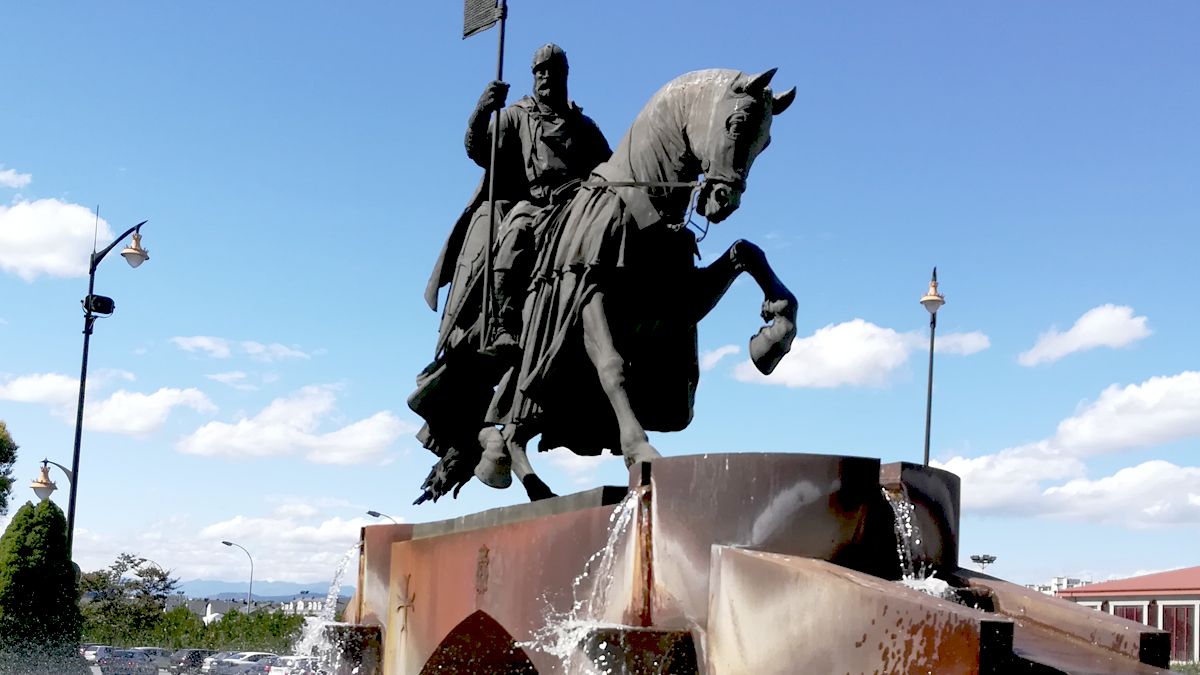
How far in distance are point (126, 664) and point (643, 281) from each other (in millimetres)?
34694

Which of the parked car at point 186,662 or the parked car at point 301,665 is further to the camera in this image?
the parked car at point 186,662

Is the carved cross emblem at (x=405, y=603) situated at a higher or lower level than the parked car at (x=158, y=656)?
higher

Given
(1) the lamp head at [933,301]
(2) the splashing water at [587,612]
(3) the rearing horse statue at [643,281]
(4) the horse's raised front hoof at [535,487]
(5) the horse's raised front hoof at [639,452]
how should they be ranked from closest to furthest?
1. (2) the splashing water at [587,612]
2. (5) the horse's raised front hoof at [639,452]
3. (3) the rearing horse statue at [643,281]
4. (4) the horse's raised front hoof at [535,487]
5. (1) the lamp head at [933,301]

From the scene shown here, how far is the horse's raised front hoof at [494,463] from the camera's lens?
29.0 ft

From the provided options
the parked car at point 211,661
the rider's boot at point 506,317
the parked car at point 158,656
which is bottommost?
the parked car at point 158,656

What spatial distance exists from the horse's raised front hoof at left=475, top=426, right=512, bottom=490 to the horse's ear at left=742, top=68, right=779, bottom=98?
2.72 meters

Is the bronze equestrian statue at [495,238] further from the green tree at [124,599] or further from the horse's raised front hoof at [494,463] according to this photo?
the green tree at [124,599]

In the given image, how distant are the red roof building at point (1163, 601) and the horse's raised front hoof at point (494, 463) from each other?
4662cm

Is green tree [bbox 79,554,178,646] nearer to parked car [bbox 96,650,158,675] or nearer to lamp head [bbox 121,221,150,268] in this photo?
Answer: parked car [bbox 96,650,158,675]

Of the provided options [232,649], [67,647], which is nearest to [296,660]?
[67,647]

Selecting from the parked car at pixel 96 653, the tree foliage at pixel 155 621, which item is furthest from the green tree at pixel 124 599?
the parked car at pixel 96 653

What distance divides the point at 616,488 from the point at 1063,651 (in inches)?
78.3

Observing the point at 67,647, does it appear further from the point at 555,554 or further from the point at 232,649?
the point at 555,554

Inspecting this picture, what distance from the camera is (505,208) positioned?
1016 centimetres
